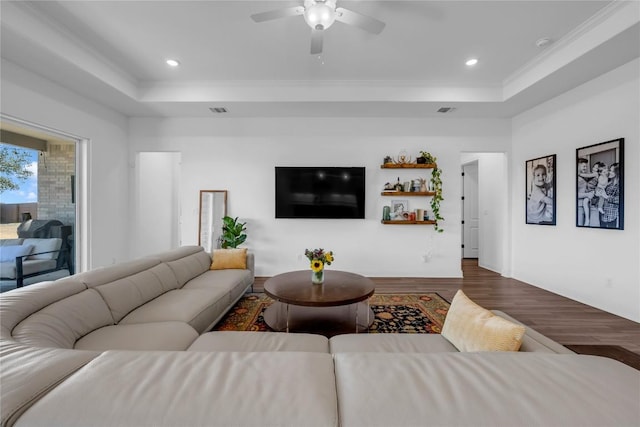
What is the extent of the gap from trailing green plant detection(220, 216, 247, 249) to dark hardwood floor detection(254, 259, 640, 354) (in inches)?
28.0

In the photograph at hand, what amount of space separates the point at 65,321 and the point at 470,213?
6.84 meters

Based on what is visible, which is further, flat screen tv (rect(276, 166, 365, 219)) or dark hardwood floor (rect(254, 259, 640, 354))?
flat screen tv (rect(276, 166, 365, 219))

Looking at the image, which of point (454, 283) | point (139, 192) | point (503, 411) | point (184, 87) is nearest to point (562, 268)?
point (454, 283)

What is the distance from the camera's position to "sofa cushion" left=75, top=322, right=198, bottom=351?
1.58 meters

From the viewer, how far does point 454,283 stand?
4.27 metres

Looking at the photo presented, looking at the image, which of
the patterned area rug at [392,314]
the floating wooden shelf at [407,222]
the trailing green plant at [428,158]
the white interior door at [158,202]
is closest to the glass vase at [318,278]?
the patterned area rug at [392,314]

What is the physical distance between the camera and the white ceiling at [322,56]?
2514 millimetres

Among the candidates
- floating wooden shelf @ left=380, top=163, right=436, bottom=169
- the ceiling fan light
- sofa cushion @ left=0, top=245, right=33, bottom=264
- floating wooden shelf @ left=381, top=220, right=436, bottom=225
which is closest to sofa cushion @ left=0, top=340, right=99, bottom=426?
the ceiling fan light

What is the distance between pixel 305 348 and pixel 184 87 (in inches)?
156

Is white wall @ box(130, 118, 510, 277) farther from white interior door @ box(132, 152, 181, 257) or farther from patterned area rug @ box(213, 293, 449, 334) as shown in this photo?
patterned area rug @ box(213, 293, 449, 334)

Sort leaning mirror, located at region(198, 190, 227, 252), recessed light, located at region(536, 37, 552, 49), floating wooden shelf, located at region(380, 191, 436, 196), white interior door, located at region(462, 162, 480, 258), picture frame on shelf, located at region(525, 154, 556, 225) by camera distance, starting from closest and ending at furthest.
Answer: recessed light, located at region(536, 37, 552, 49)
picture frame on shelf, located at region(525, 154, 556, 225)
floating wooden shelf, located at region(380, 191, 436, 196)
leaning mirror, located at region(198, 190, 227, 252)
white interior door, located at region(462, 162, 480, 258)

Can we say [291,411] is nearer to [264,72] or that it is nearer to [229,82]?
[264,72]

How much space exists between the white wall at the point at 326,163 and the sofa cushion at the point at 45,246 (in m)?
1.69

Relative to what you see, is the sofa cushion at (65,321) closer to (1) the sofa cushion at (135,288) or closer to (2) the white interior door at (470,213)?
(1) the sofa cushion at (135,288)
